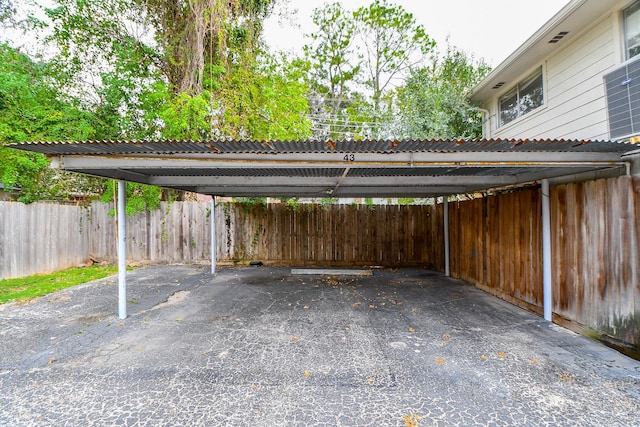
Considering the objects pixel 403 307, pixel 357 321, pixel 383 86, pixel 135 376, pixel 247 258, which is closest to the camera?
pixel 135 376

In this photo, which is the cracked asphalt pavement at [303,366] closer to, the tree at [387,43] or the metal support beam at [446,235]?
the metal support beam at [446,235]

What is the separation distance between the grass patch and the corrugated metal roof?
3.88m

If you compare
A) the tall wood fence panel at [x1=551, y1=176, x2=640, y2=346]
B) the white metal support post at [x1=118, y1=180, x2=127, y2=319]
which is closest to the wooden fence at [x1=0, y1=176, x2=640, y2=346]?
the tall wood fence panel at [x1=551, y1=176, x2=640, y2=346]

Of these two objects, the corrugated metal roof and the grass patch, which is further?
the grass patch

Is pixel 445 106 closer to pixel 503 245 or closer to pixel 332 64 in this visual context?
pixel 503 245

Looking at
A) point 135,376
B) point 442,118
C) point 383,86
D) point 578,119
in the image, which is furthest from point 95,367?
point 383,86

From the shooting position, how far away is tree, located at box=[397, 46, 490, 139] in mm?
8148

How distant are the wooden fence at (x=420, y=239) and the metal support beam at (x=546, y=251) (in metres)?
0.08

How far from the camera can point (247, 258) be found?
8.64 m

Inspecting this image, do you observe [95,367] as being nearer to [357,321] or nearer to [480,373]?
[357,321]

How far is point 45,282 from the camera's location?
20.5ft

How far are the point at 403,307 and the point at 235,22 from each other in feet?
32.1

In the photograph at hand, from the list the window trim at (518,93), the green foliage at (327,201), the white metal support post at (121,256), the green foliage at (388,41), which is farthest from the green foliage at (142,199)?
the green foliage at (388,41)

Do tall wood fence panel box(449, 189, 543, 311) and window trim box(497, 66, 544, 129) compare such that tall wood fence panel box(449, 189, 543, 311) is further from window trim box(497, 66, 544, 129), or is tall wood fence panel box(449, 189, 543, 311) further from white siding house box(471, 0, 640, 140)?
window trim box(497, 66, 544, 129)
